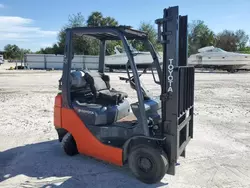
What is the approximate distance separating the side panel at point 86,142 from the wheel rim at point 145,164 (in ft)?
1.04

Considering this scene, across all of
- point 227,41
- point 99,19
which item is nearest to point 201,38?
point 227,41

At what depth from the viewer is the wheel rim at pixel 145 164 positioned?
367 cm

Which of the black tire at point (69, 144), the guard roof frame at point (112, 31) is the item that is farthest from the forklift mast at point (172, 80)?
the black tire at point (69, 144)

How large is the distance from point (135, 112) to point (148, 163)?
75 cm

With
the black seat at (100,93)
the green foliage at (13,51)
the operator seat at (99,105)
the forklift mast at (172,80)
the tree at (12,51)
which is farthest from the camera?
the tree at (12,51)

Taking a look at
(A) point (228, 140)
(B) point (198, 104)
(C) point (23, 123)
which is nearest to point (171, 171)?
(A) point (228, 140)

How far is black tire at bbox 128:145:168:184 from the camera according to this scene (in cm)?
355

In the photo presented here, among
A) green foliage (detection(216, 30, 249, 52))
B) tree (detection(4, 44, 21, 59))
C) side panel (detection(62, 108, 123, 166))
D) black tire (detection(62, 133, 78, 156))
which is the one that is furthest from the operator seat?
tree (detection(4, 44, 21, 59))

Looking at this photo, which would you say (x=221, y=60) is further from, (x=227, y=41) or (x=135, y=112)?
(x=135, y=112)

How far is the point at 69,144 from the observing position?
4598 millimetres

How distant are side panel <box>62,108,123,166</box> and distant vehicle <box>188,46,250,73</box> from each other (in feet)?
91.1

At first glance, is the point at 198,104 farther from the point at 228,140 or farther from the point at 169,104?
the point at 169,104

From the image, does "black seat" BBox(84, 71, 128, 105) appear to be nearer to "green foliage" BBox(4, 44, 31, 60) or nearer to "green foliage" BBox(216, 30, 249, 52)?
"green foliage" BBox(216, 30, 249, 52)

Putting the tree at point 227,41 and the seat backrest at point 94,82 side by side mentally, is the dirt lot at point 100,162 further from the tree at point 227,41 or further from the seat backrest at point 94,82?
the tree at point 227,41
